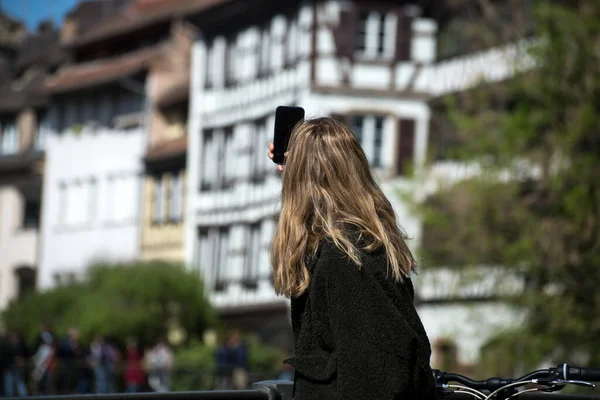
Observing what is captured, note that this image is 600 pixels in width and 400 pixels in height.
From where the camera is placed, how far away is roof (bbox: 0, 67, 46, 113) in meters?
59.3

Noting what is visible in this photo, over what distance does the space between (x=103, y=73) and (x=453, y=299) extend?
102ft

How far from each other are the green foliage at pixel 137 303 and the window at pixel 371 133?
243 inches

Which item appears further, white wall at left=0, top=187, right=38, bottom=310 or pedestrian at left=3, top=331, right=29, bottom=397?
white wall at left=0, top=187, right=38, bottom=310

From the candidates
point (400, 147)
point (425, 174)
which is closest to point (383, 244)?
point (425, 174)

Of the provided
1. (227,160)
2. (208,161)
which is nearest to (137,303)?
(227,160)

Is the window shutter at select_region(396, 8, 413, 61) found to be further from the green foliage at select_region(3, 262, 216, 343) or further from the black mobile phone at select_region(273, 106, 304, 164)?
the black mobile phone at select_region(273, 106, 304, 164)

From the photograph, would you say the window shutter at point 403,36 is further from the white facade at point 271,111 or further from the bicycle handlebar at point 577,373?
the bicycle handlebar at point 577,373

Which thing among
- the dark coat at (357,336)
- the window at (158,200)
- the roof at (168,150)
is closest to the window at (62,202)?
the window at (158,200)

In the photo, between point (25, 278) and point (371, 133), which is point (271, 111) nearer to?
point (371, 133)

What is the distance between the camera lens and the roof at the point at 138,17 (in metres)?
51.1

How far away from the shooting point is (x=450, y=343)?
114ft

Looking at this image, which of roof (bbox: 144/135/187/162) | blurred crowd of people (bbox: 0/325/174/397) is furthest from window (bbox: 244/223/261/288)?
blurred crowd of people (bbox: 0/325/174/397)

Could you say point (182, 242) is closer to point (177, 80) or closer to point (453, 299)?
point (177, 80)

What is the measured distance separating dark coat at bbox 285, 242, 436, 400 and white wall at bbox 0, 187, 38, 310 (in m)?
54.9
